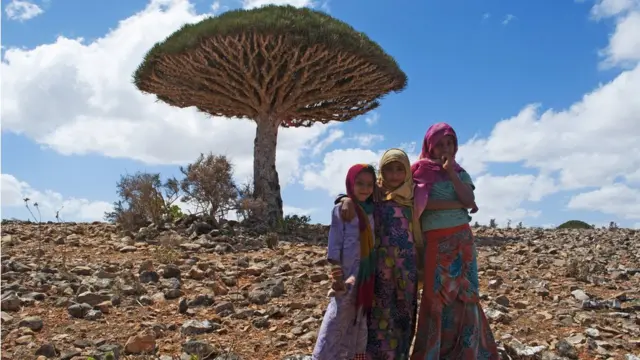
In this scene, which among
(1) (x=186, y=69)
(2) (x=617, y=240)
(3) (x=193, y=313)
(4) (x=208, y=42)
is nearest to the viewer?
(3) (x=193, y=313)

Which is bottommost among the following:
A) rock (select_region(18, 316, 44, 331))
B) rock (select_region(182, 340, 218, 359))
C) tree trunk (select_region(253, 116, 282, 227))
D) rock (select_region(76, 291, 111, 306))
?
rock (select_region(182, 340, 218, 359))

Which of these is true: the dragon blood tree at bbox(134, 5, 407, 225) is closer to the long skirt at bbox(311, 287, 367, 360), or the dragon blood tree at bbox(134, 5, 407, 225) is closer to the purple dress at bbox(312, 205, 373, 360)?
the purple dress at bbox(312, 205, 373, 360)

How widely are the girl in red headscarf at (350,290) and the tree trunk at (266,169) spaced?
362 inches

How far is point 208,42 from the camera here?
11641mm

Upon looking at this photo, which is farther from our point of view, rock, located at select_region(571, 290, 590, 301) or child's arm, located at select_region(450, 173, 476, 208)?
rock, located at select_region(571, 290, 590, 301)

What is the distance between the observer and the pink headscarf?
3.41 meters

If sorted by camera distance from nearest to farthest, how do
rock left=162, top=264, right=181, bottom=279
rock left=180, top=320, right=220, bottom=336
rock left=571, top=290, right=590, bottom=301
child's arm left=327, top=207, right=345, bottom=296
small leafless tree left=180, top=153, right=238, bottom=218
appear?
1. child's arm left=327, top=207, right=345, bottom=296
2. rock left=180, top=320, right=220, bottom=336
3. rock left=571, top=290, right=590, bottom=301
4. rock left=162, top=264, right=181, bottom=279
5. small leafless tree left=180, top=153, right=238, bottom=218

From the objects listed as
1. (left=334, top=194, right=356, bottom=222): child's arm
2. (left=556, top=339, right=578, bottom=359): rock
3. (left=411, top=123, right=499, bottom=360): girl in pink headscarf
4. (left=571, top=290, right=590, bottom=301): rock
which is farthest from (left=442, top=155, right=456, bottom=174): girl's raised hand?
(left=571, top=290, right=590, bottom=301): rock

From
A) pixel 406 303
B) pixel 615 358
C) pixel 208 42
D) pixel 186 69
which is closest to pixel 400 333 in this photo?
pixel 406 303

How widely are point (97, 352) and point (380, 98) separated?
1176 cm

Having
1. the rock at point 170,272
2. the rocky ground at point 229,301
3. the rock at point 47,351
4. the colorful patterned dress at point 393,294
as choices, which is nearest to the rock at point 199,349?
the rocky ground at point 229,301

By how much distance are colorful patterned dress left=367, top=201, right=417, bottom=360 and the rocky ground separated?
78 cm

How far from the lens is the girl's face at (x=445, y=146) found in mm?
3443

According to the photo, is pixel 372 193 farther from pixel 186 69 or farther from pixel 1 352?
pixel 186 69
